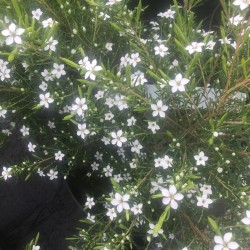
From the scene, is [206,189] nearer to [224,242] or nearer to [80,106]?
[224,242]

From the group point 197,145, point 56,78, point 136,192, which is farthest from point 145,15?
A: point 136,192

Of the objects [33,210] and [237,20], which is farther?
[33,210]

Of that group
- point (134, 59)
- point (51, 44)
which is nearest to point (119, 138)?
point (134, 59)

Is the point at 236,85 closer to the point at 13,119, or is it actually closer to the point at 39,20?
the point at 39,20

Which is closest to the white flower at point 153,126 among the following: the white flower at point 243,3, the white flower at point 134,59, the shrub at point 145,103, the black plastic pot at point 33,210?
the shrub at point 145,103

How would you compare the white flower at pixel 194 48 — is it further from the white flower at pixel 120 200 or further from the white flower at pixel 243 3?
the white flower at pixel 120 200

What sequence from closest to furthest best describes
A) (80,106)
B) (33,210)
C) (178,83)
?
A: 1. (178,83)
2. (80,106)
3. (33,210)
